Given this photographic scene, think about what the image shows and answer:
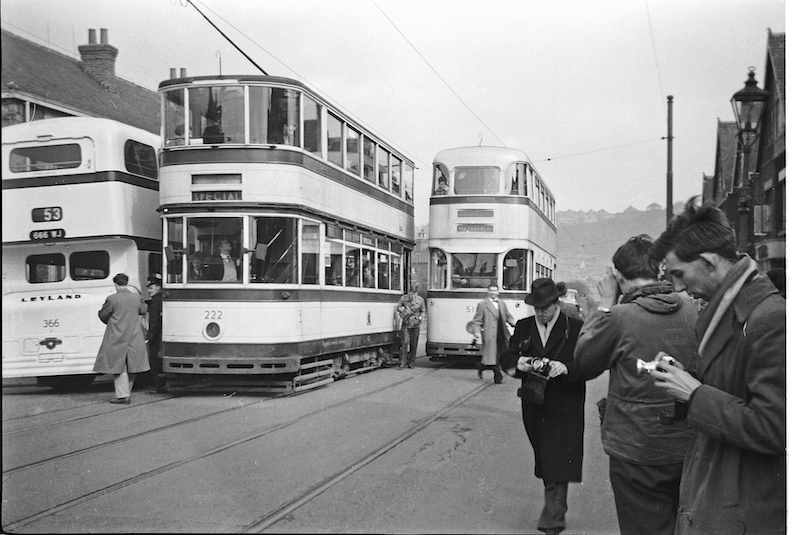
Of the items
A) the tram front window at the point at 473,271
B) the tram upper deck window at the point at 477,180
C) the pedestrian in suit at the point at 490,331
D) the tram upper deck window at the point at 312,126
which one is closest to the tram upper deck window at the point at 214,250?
the tram upper deck window at the point at 312,126

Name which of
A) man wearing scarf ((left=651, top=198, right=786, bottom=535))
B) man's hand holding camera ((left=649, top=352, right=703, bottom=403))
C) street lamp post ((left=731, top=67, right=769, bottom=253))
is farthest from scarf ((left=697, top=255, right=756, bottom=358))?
street lamp post ((left=731, top=67, right=769, bottom=253))

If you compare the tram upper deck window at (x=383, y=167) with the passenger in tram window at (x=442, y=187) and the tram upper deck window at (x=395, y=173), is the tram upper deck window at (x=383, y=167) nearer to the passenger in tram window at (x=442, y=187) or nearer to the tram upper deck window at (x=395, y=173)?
the tram upper deck window at (x=395, y=173)

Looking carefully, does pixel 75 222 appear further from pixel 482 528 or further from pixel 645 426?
pixel 645 426

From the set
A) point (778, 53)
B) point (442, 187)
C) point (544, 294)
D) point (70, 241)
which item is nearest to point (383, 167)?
point (442, 187)

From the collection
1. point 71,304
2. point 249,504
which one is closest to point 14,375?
point 71,304

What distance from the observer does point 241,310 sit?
32.7ft

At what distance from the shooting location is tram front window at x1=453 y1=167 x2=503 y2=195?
13945 mm

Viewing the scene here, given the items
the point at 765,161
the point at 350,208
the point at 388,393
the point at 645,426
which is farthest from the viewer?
the point at 350,208

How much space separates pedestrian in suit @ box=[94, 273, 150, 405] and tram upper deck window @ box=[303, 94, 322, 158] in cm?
308

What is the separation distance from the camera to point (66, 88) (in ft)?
26.6

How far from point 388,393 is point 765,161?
243 inches

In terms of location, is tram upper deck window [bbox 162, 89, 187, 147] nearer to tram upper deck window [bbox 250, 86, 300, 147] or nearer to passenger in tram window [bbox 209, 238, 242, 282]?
tram upper deck window [bbox 250, 86, 300, 147]

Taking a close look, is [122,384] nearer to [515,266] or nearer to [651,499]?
[651,499]

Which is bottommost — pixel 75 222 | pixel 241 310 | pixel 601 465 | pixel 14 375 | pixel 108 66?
pixel 601 465
